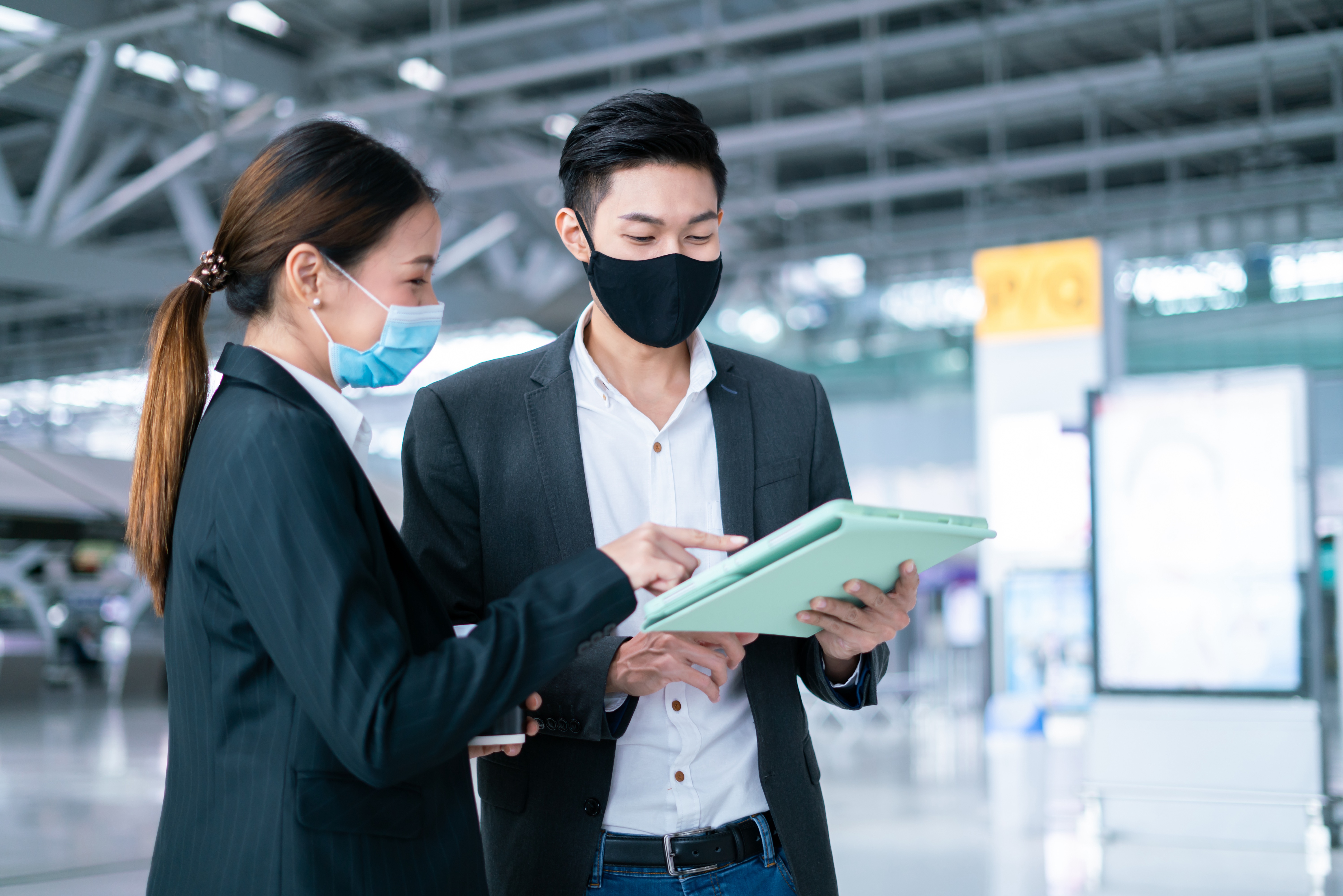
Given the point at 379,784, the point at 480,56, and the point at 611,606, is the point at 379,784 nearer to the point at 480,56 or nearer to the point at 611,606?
the point at 611,606

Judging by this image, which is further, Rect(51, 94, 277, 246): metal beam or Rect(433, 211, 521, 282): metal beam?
Rect(433, 211, 521, 282): metal beam

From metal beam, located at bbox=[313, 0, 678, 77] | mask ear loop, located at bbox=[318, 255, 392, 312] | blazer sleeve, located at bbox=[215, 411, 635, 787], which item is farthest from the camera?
metal beam, located at bbox=[313, 0, 678, 77]

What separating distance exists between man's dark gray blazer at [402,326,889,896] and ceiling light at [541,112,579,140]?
1174 cm

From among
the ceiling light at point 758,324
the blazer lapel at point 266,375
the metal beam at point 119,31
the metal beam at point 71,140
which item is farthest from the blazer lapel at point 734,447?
the ceiling light at point 758,324

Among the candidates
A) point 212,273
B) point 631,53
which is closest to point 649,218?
point 212,273

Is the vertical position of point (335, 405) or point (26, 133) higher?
point (26, 133)

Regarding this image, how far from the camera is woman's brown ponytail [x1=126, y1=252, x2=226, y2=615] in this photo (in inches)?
48.4

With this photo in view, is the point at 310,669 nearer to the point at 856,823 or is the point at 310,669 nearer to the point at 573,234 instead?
the point at 573,234

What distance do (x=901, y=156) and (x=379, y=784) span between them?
17509 mm

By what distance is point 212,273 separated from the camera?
134 cm

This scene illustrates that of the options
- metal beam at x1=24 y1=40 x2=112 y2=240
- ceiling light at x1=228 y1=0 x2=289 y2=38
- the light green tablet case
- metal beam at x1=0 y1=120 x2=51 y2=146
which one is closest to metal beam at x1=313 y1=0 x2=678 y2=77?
ceiling light at x1=228 y1=0 x2=289 y2=38

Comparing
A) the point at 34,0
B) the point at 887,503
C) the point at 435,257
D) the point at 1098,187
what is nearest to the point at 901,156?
the point at 1098,187

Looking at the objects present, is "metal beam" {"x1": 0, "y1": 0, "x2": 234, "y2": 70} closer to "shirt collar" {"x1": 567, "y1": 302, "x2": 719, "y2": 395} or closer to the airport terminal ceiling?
the airport terminal ceiling

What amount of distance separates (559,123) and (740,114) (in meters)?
2.95
